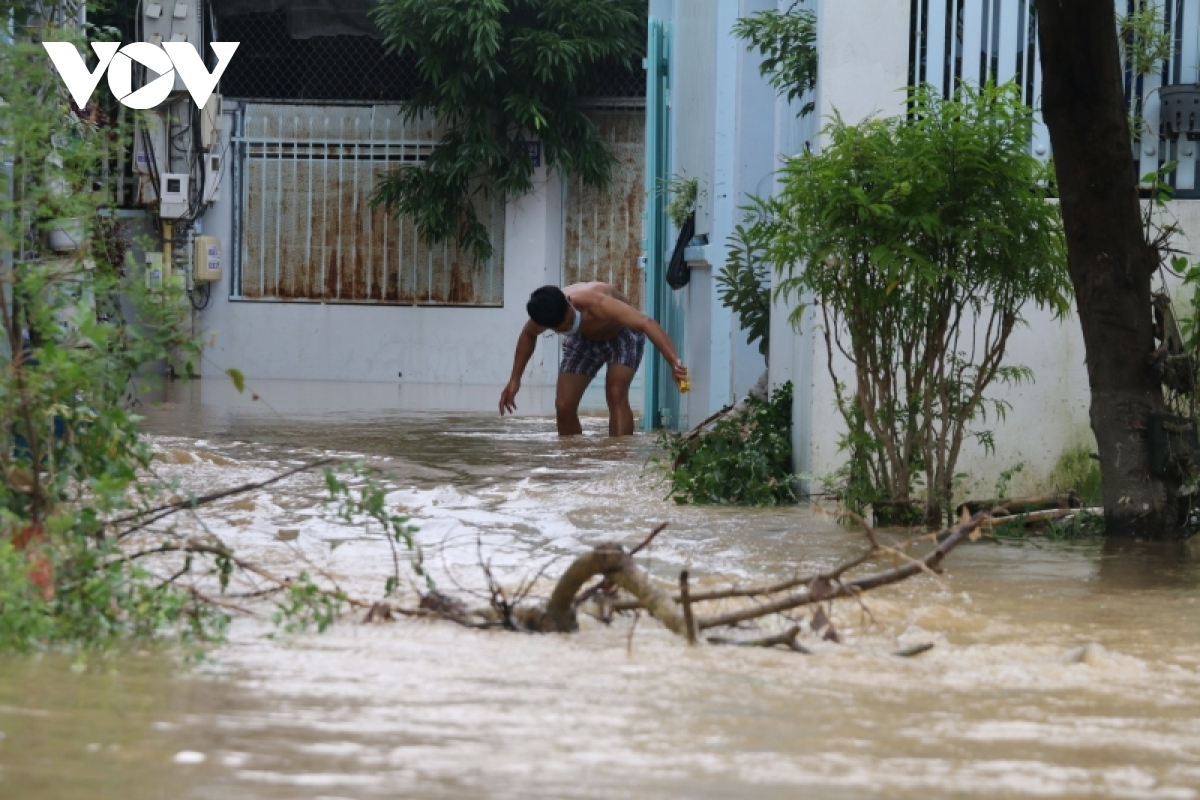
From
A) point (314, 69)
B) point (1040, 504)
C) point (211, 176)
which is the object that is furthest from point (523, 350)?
point (314, 69)

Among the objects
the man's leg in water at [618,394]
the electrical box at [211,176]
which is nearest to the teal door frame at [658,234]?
the man's leg in water at [618,394]

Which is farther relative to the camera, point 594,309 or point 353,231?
point 353,231

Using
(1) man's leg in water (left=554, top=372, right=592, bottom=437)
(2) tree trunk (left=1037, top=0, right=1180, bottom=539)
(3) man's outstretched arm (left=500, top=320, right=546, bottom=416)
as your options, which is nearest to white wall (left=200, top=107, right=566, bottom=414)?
(1) man's leg in water (left=554, top=372, right=592, bottom=437)

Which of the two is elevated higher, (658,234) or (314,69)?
(314,69)

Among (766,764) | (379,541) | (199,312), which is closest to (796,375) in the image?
(379,541)

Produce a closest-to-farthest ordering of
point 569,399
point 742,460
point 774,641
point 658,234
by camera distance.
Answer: point 774,641
point 742,460
point 569,399
point 658,234

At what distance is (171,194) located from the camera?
17219mm

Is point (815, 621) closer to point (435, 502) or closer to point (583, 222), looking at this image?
point (435, 502)

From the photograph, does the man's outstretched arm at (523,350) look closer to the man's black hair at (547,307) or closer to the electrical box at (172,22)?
the man's black hair at (547,307)

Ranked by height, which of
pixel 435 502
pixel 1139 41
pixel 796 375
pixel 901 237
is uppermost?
pixel 1139 41

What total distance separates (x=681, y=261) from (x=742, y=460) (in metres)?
4.11

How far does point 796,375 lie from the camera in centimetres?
744

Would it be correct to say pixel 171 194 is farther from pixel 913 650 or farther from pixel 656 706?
pixel 656 706

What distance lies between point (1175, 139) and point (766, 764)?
5.29m
